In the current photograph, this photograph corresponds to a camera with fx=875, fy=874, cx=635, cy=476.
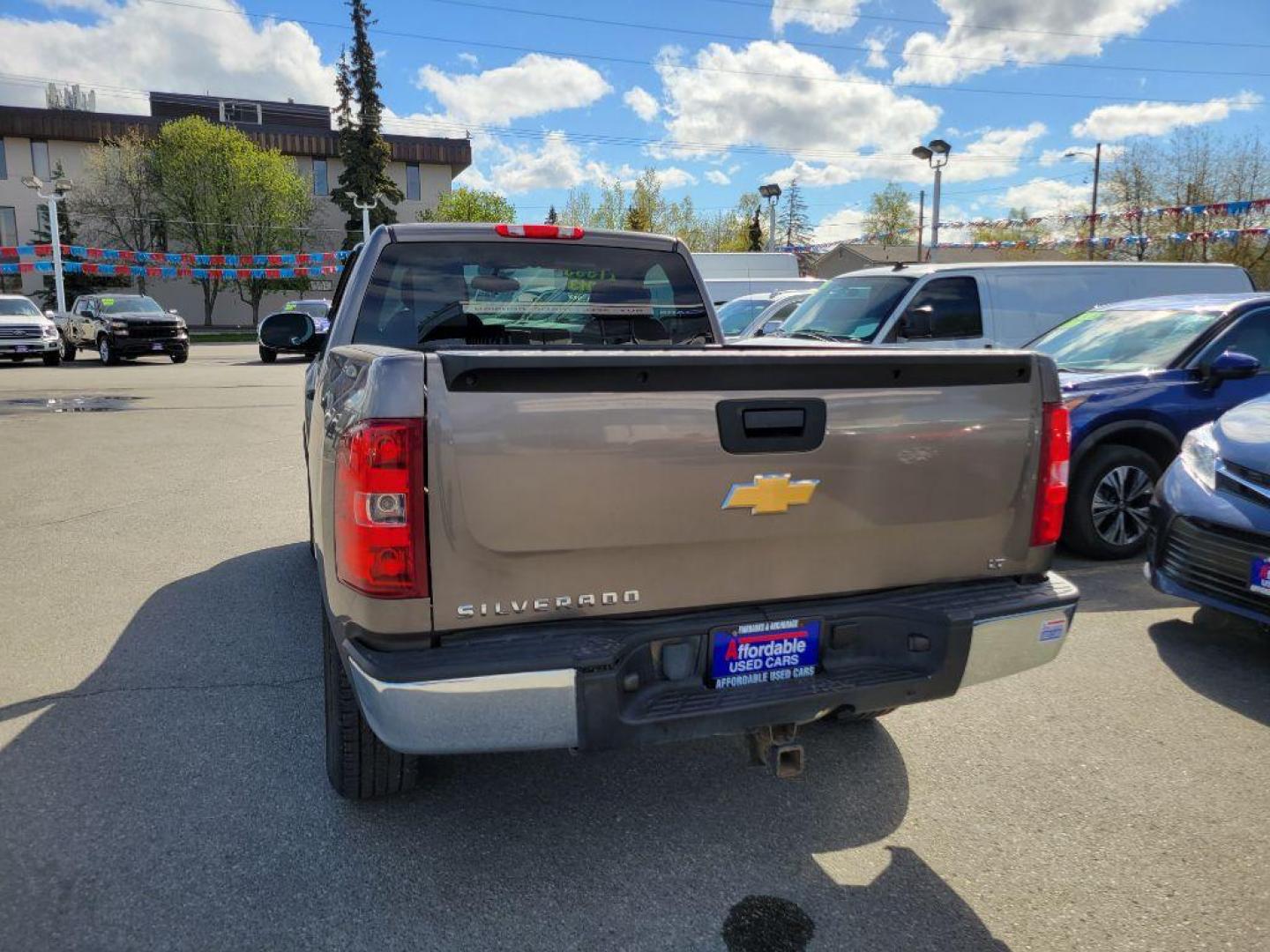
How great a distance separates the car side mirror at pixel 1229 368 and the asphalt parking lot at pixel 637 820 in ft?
6.85

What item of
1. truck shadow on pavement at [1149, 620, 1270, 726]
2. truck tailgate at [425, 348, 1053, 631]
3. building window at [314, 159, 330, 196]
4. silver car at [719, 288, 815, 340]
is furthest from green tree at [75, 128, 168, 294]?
truck tailgate at [425, 348, 1053, 631]

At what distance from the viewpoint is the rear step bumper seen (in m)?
2.18

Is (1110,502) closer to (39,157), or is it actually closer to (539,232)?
(539,232)

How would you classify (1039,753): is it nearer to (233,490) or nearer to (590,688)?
(590,688)

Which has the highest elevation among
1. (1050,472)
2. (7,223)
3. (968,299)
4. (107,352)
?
(7,223)

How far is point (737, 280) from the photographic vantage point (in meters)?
19.9

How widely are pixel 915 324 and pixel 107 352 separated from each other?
22.5 m

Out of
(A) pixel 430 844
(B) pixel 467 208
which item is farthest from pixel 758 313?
(B) pixel 467 208

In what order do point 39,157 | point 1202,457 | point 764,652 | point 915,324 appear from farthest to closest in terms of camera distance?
point 39,157
point 915,324
point 1202,457
point 764,652

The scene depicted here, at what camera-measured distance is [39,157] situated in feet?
173

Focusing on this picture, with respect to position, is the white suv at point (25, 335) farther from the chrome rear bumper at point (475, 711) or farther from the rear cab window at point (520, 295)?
the chrome rear bumper at point (475, 711)

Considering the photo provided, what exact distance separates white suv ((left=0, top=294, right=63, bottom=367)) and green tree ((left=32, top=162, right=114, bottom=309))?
31.9 m

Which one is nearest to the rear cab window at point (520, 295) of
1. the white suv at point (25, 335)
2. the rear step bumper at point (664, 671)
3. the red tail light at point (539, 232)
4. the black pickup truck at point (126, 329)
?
the red tail light at point (539, 232)

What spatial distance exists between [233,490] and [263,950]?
654 centimetres
